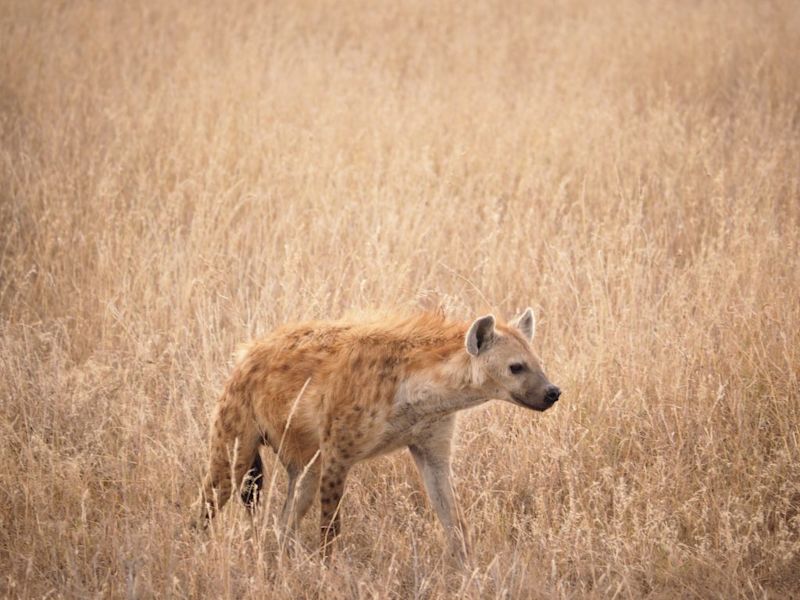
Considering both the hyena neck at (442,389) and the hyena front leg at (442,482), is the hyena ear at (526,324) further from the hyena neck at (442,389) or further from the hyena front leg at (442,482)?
the hyena front leg at (442,482)

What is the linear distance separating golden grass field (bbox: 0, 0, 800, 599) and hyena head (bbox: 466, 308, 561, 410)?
21.1 inches

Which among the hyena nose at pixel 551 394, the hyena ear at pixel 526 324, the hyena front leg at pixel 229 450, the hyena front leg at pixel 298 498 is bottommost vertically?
the hyena front leg at pixel 298 498

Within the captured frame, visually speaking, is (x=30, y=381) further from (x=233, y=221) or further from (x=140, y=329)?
(x=233, y=221)

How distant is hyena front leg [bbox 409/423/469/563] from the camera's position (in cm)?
358

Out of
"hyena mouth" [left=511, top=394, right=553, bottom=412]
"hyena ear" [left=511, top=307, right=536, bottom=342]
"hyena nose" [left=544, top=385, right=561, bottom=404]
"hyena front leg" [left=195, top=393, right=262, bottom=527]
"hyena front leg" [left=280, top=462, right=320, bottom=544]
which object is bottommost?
"hyena front leg" [left=280, top=462, right=320, bottom=544]

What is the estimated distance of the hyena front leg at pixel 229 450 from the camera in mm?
3570

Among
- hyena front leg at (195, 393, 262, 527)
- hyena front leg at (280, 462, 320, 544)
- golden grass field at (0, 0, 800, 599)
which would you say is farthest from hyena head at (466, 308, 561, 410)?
hyena front leg at (195, 393, 262, 527)

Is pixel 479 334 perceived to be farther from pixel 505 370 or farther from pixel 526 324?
pixel 526 324

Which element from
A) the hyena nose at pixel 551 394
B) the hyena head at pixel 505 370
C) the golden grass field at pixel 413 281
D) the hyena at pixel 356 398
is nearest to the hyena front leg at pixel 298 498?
the hyena at pixel 356 398

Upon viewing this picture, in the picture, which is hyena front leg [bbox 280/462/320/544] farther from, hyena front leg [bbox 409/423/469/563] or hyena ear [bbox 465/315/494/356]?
hyena ear [bbox 465/315/494/356]

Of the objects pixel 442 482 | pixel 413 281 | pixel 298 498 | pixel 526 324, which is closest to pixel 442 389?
pixel 442 482

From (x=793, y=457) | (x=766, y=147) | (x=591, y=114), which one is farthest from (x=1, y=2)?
(x=793, y=457)

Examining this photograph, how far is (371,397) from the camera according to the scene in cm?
347

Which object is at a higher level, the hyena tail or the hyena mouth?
the hyena mouth
